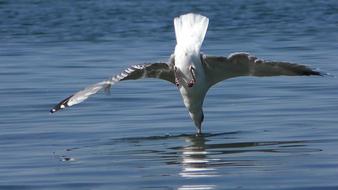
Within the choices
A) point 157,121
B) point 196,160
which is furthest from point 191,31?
point 157,121

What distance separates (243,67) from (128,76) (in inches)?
45.4

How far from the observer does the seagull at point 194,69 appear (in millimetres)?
11891

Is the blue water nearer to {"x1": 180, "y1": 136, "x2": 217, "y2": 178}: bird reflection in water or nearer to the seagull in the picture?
{"x1": 180, "y1": 136, "x2": 217, "y2": 178}: bird reflection in water

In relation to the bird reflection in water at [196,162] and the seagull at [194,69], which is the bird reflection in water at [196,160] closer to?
the bird reflection in water at [196,162]

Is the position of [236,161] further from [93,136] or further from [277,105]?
[277,105]

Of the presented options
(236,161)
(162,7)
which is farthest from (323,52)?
(162,7)

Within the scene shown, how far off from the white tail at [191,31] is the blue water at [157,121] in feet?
3.20

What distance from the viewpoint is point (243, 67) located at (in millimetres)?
12344

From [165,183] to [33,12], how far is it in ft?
79.0

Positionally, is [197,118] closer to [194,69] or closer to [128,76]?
[194,69]

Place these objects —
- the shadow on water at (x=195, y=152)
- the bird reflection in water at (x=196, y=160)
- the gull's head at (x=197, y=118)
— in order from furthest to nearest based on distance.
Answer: the gull's head at (x=197, y=118), the shadow on water at (x=195, y=152), the bird reflection in water at (x=196, y=160)

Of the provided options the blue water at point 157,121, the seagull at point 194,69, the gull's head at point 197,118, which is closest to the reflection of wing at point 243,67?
the seagull at point 194,69

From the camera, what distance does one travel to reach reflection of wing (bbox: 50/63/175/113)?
1196 cm

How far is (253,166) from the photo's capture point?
10.3m
